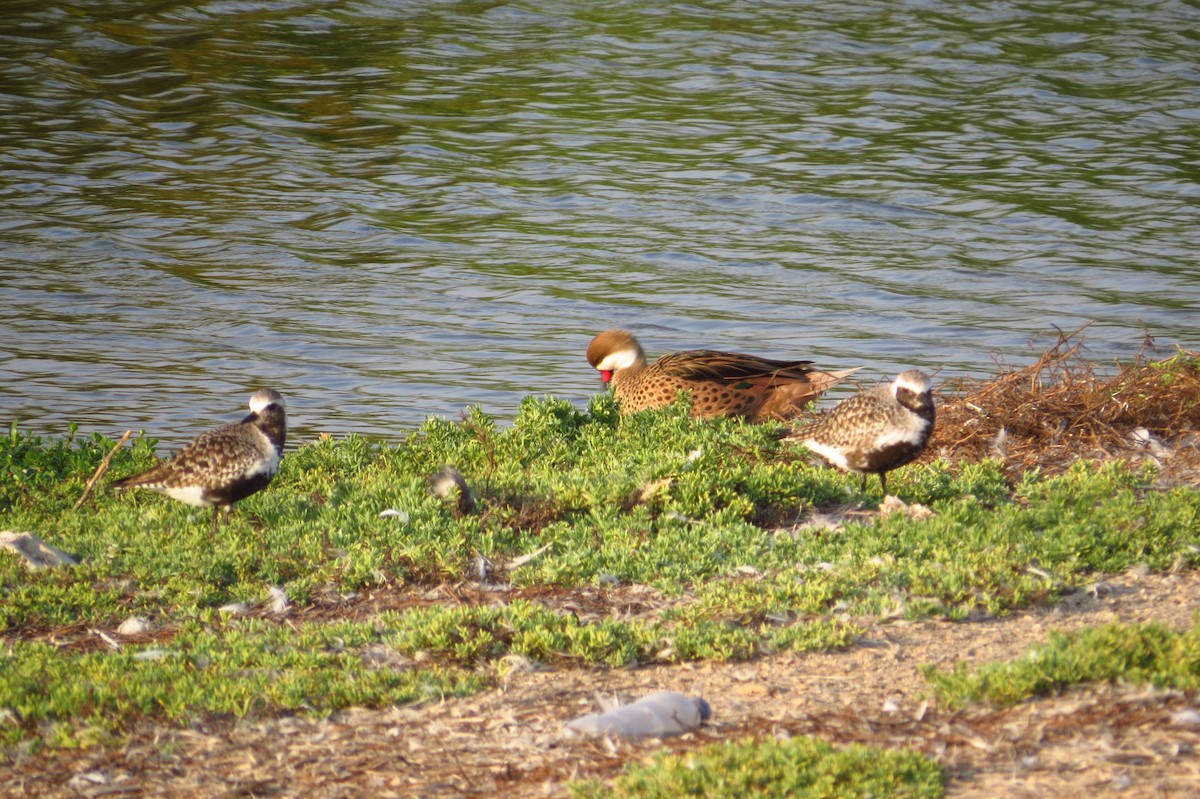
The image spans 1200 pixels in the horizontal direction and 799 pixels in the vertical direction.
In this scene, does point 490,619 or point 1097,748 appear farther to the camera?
point 490,619

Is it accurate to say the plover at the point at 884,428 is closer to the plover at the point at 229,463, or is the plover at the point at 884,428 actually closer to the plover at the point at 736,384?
the plover at the point at 736,384

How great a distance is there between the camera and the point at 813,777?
450 cm

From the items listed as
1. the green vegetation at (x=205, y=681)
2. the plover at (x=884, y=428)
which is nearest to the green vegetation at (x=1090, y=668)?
the green vegetation at (x=205, y=681)

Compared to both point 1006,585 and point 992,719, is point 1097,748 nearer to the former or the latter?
point 992,719

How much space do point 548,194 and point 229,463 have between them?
11.7 m

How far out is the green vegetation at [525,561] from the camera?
5.70m

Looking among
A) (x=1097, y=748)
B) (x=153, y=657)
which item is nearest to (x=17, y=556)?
(x=153, y=657)

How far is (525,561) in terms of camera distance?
6.94 metres

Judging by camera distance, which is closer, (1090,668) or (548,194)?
(1090,668)

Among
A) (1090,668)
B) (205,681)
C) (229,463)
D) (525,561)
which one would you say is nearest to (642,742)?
(1090,668)

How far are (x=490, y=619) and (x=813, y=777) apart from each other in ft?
6.23

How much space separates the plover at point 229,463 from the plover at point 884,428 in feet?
9.85

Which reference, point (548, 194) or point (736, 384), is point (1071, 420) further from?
point (548, 194)

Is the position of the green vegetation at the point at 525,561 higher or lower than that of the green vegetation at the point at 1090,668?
lower
